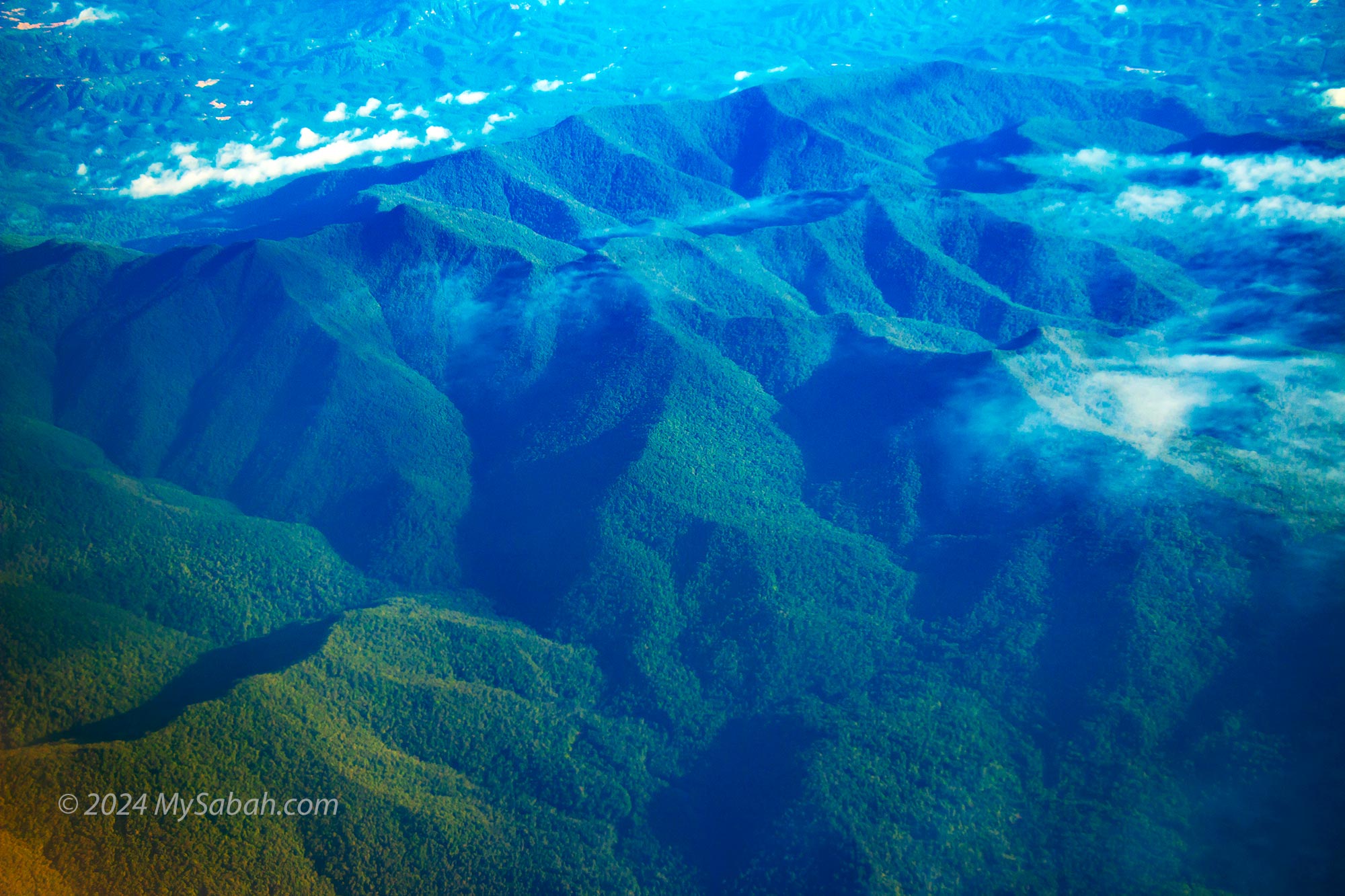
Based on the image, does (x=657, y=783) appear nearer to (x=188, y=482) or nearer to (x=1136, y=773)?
(x=1136, y=773)

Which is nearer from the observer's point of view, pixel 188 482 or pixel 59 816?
pixel 59 816

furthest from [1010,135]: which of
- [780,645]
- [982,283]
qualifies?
[780,645]

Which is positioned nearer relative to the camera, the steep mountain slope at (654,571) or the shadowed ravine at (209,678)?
the steep mountain slope at (654,571)

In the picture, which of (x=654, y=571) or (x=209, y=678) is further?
(x=654, y=571)

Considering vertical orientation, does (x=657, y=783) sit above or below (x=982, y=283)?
below

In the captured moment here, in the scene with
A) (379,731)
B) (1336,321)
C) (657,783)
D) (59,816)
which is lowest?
(657,783)

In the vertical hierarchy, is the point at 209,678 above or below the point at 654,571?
below

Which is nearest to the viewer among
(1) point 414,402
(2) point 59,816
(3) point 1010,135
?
(2) point 59,816

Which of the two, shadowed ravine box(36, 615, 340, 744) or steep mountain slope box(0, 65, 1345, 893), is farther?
shadowed ravine box(36, 615, 340, 744)
